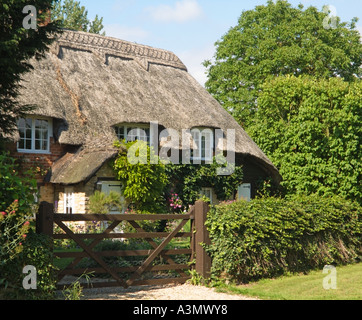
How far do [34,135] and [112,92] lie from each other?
3989mm

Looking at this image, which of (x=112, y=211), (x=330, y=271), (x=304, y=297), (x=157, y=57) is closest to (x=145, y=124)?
(x=112, y=211)

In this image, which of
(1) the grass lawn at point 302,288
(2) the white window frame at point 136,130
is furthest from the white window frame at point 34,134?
(1) the grass lawn at point 302,288

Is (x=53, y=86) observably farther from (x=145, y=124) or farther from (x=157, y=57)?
(x=157, y=57)

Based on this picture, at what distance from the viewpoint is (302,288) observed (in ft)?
31.1

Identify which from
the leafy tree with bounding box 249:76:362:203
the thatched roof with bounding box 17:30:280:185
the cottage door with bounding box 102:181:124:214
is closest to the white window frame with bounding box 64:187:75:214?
the cottage door with bounding box 102:181:124:214

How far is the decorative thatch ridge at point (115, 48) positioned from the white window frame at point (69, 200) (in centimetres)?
624

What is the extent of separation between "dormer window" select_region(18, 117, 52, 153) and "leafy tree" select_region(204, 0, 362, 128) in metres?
15.1

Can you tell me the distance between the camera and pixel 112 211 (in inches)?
701

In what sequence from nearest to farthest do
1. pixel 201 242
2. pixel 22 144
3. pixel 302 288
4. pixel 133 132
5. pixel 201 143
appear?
pixel 302 288
pixel 201 242
pixel 22 144
pixel 133 132
pixel 201 143

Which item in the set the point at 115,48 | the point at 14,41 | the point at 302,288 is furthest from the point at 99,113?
the point at 302,288

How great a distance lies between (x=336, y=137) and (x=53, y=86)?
34.2ft

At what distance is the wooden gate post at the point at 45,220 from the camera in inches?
328

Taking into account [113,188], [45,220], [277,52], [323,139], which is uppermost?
[277,52]

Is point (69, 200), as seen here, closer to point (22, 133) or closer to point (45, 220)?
point (22, 133)
